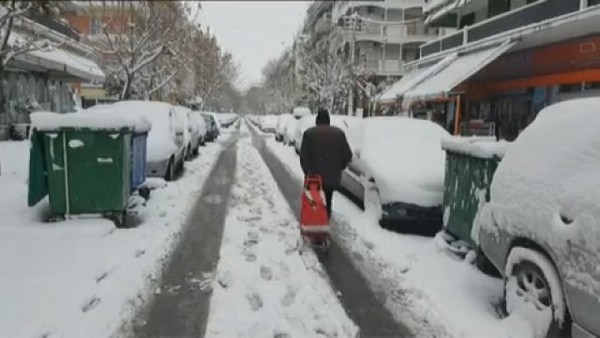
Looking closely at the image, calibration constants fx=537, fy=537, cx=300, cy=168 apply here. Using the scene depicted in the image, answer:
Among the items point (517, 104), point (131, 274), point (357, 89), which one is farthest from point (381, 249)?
point (357, 89)

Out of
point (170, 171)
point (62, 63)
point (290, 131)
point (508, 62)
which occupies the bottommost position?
point (170, 171)

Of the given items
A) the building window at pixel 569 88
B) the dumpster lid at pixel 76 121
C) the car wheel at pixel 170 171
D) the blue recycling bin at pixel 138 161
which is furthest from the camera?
the building window at pixel 569 88

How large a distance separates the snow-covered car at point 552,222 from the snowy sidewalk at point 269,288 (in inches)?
55.8

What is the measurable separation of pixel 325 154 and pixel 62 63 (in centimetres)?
1980

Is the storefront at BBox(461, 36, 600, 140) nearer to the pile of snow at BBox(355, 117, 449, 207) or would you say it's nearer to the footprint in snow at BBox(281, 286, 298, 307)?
the pile of snow at BBox(355, 117, 449, 207)

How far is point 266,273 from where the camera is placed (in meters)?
5.65

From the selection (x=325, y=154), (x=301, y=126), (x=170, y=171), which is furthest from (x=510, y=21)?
(x=325, y=154)

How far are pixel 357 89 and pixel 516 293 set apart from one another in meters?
36.0

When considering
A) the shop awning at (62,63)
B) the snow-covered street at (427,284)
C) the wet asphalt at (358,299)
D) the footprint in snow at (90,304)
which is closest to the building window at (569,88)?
the snow-covered street at (427,284)

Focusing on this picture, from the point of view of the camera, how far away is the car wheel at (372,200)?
816 cm

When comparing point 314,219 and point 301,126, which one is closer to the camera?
point 314,219

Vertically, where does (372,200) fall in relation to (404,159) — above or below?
below

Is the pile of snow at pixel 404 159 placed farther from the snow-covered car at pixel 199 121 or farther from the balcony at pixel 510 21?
the snow-covered car at pixel 199 121

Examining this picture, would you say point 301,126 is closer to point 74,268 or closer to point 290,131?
point 290,131
